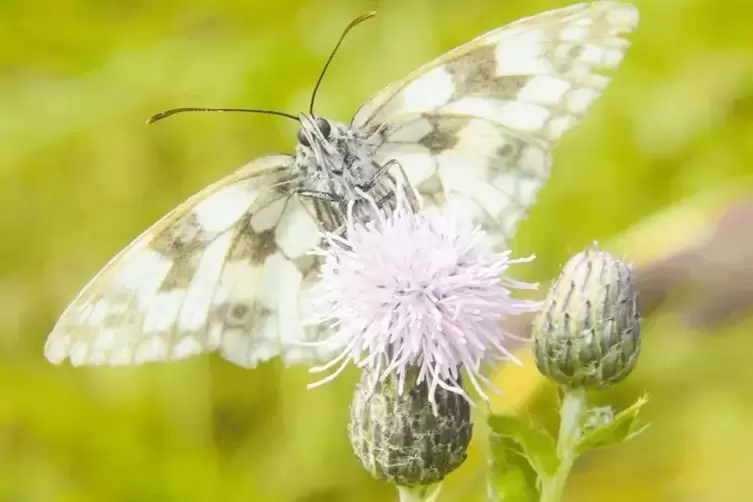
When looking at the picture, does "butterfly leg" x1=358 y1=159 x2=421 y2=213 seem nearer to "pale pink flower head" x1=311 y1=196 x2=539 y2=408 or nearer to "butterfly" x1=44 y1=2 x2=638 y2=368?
"butterfly" x1=44 y1=2 x2=638 y2=368

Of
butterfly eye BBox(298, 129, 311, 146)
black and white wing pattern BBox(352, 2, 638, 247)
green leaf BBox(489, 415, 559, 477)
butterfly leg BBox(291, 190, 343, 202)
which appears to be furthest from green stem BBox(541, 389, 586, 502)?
butterfly eye BBox(298, 129, 311, 146)

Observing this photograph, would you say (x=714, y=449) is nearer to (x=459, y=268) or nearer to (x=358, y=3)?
(x=459, y=268)

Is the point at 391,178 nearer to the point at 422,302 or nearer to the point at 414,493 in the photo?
the point at 422,302

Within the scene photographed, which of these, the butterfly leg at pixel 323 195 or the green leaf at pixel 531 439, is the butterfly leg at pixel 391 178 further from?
the green leaf at pixel 531 439

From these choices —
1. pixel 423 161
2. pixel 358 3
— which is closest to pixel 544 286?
pixel 423 161

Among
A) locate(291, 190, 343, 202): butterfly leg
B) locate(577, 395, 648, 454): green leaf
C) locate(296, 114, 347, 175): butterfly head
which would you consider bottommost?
locate(577, 395, 648, 454): green leaf

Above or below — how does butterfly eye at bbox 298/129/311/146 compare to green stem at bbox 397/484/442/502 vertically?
above

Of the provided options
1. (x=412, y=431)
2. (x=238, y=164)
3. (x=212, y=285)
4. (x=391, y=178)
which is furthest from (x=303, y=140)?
(x=238, y=164)

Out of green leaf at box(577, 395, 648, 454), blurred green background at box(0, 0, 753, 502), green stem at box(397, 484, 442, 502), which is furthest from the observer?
blurred green background at box(0, 0, 753, 502)
